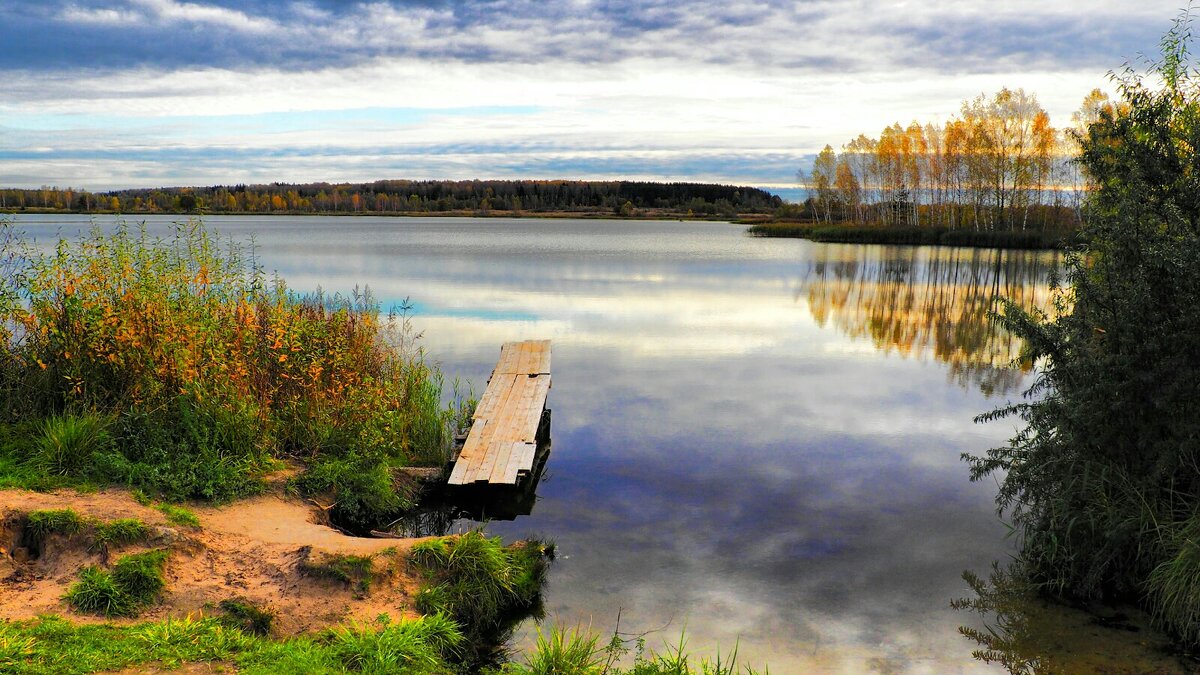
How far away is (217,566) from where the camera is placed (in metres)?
6.70

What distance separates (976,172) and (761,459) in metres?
56.9

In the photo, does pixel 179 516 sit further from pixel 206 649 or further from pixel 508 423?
pixel 508 423

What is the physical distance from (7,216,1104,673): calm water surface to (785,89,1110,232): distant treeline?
34781 millimetres

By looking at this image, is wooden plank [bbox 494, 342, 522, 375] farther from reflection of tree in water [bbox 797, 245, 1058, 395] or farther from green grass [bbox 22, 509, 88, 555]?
reflection of tree in water [bbox 797, 245, 1058, 395]

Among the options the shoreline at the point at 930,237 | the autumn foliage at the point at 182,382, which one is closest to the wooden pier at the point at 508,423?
the autumn foliage at the point at 182,382

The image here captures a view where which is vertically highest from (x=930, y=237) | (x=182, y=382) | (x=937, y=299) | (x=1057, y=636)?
(x=930, y=237)

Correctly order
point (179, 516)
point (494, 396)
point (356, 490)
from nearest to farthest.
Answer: point (179, 516)
point (356, 490)
point (494, 396)

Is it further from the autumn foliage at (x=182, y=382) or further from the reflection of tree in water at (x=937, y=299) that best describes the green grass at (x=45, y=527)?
the reflection of tree in water at (x=937, y=299)

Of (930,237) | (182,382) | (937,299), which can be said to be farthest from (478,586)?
(930,237)

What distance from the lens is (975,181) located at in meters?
60.4

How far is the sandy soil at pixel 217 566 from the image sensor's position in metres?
6.07

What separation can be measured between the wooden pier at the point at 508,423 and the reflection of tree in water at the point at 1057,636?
503cm

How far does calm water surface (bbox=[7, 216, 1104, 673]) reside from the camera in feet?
23.3

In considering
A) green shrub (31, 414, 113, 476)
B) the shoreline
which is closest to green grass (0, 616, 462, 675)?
green shrub (31, 414, 113, 476)
